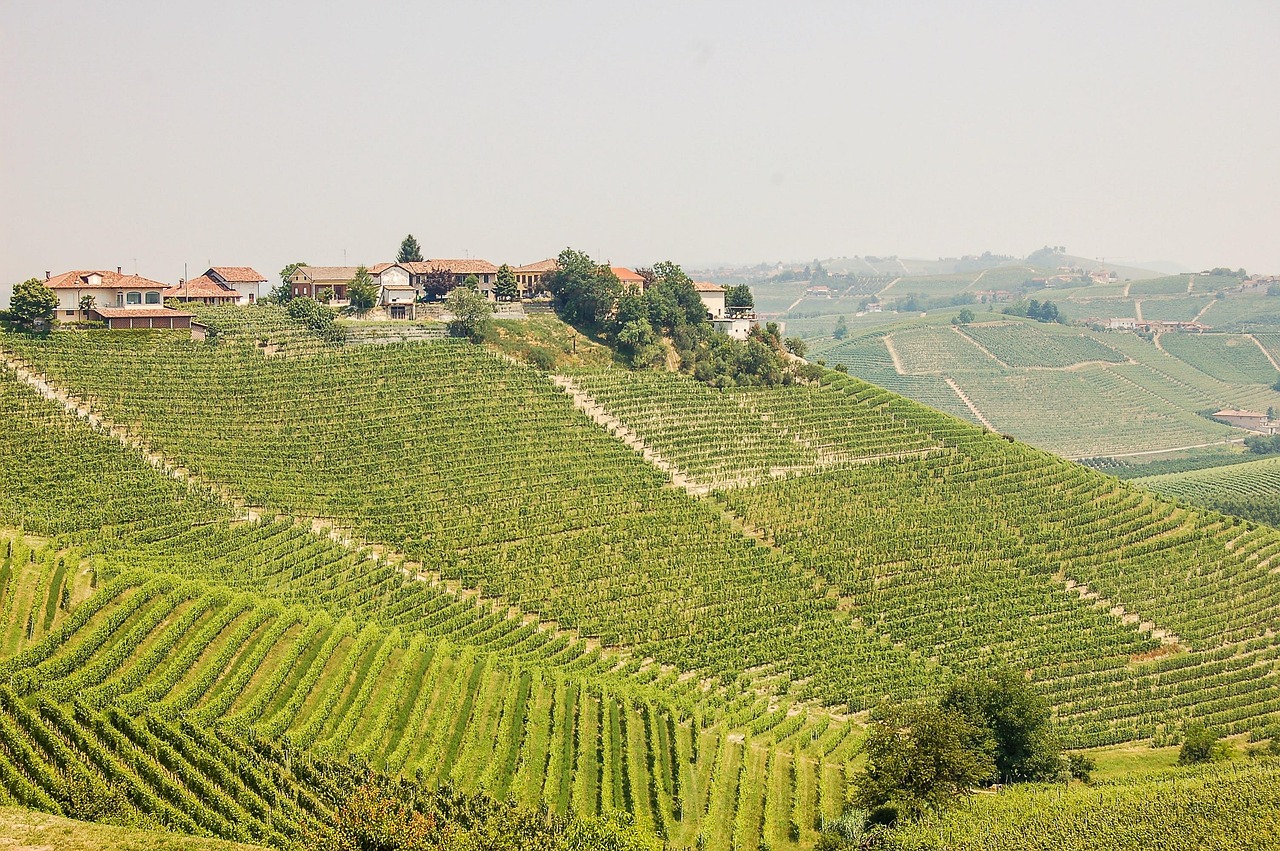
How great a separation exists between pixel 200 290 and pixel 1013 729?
56275 millimetres

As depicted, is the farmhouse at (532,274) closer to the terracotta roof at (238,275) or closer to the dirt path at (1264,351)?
the terracotta roof at (238,275)

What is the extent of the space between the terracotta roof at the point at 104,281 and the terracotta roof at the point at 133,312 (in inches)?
53.1

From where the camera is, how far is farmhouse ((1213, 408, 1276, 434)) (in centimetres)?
14700

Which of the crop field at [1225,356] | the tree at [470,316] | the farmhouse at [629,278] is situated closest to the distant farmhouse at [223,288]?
the tree at [470,316]

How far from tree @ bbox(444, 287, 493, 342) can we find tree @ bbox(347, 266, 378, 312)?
6.13 meters

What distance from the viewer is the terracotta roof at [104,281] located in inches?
2427

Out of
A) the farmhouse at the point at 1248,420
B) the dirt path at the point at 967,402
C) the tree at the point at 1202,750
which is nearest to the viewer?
the tree at the point at 1202,750

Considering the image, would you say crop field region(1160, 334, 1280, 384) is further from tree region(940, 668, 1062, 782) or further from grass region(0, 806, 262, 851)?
grass region(0, 806, 262, 851)

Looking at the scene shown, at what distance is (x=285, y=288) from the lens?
2982 inches

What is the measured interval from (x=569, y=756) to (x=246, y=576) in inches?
579

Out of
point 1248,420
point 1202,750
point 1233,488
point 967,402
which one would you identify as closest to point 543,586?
point 1202,750

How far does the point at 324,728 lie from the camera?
34562 millimetres

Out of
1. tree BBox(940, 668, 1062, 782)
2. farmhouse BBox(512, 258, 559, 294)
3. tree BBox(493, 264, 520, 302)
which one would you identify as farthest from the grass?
farmhouse BBox(512, 258, 559, 294)

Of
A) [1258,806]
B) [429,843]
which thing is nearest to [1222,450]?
[1258,806]
